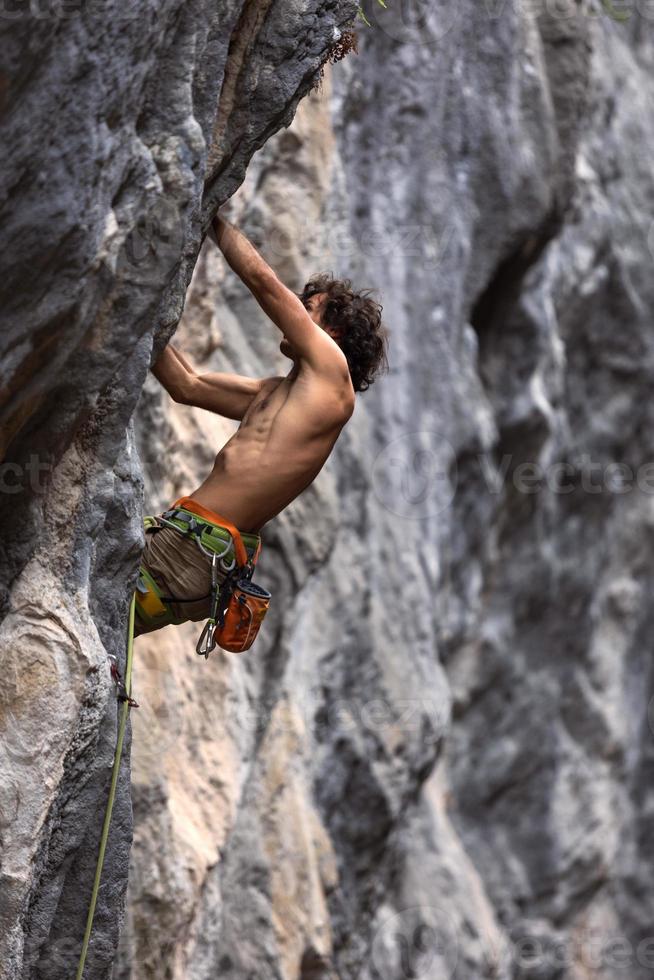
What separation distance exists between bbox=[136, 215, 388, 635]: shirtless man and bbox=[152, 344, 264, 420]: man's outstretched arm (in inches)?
8.3

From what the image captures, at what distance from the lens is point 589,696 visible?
14562mm

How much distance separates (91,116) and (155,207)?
48 centimetres

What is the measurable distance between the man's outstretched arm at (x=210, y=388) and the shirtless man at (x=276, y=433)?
212mm

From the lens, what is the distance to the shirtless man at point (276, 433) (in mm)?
5008

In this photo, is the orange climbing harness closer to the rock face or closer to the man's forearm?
the rock face

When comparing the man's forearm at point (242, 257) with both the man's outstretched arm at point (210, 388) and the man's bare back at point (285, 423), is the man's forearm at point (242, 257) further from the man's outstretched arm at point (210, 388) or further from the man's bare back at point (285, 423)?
the man's outstretched arm at point (210, 388)

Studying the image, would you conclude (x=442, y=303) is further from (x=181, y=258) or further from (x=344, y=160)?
(x=181, y=258)

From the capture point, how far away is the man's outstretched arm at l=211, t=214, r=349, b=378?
4.81 meters

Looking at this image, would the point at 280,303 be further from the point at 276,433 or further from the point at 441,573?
the point at 441,573

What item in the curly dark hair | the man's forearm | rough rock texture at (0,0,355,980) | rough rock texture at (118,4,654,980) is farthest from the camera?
rough rock texture at (118,4,654,980)

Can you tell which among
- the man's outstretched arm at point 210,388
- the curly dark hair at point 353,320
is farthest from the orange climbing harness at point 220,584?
the curly dark hair at point 353,320

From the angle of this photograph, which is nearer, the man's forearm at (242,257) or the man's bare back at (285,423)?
the man's forearm at (242,257)

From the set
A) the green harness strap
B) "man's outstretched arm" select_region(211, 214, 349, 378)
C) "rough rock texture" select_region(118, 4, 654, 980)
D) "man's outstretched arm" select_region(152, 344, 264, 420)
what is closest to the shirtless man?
"man's outstretched arm" select_region(211, 214, 349, 378)

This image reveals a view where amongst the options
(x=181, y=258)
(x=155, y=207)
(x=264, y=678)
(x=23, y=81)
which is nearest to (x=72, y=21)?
(x=23, y=81)
